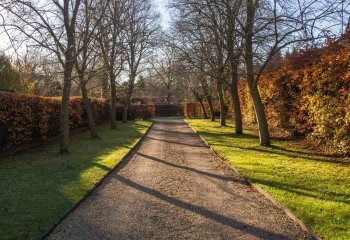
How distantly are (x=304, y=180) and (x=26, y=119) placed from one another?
1134 cm

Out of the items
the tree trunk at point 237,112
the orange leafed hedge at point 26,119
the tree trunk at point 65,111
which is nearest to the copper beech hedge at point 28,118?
the orange leafed hedge at point 26,119

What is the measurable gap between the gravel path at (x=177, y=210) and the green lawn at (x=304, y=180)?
339 mm

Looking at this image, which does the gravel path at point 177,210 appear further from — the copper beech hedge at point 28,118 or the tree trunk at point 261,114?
the copper beech hedge at point 28,118

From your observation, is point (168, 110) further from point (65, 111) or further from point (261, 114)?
point (65, 111)

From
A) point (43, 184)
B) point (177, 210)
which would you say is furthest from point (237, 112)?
point (177, 210)

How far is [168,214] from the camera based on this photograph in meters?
6.48

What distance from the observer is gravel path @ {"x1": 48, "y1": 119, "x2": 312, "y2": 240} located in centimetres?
554

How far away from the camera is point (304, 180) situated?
8.65 m

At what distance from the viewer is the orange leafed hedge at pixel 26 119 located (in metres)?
13.5

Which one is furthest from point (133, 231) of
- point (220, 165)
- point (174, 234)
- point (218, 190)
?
point (220, 165)

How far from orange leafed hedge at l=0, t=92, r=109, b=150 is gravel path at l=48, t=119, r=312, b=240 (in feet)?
18.1

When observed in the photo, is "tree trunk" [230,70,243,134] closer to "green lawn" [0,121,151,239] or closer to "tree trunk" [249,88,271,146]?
"tree trunk" [249,88,271,146]

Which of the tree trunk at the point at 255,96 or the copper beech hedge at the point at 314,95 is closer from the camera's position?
the copper beech hedge at the point at 314,95

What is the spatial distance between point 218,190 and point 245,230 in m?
2.63
